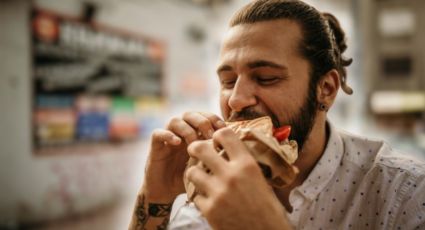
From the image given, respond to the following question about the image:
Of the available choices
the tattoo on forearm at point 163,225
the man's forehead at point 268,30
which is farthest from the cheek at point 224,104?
the tattoo on forearm at point 163,225

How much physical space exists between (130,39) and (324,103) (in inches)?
245

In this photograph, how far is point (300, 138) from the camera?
1886 millimetres

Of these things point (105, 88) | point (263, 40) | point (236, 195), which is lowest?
point (105, 88)

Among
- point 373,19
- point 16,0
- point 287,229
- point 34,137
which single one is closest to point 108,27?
point 16,0

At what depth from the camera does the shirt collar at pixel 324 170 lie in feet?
5.96

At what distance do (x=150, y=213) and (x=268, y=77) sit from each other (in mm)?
916

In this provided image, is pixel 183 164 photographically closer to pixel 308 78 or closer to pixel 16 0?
pixel 308 78

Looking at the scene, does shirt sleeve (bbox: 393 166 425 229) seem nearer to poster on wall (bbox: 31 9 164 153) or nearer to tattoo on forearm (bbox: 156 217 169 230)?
tattoo on forearm (bbox: 156 217 169 230)

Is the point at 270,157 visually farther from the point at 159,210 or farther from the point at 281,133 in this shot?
the point at 159,210

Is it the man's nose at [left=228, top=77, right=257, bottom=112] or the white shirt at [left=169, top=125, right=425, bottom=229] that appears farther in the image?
the man's nose at [left=228, top=77, right=257, bottom=112]

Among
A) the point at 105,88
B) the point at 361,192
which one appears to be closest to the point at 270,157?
the point at 361,192

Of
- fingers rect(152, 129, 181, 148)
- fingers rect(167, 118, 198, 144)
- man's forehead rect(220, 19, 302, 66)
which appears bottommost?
fingers rect(152, 129, 181, 148)

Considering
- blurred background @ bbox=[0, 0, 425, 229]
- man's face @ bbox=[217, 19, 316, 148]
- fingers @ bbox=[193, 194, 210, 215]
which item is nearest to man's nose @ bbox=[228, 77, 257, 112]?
man's face @ bbox=[217, 19, 316, 148]

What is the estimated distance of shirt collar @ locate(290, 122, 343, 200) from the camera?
1815 millimetres
